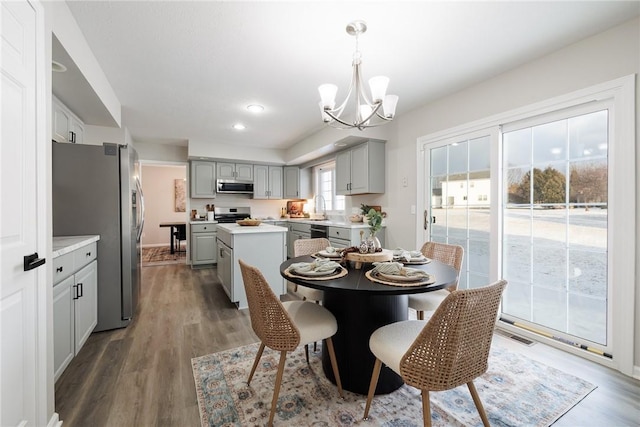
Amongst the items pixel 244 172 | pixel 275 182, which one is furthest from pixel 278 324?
pixel 275 182

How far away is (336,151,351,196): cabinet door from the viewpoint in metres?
4.43

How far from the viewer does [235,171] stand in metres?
5.89

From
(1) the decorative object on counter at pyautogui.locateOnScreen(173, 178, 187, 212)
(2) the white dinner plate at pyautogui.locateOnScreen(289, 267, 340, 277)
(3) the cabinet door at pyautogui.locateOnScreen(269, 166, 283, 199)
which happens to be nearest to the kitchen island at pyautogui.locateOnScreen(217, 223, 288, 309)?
(2) the white dinner plate at pyautogui.locateOnScreen(289, 267, 340, 277)

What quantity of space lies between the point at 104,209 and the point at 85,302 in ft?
2.65

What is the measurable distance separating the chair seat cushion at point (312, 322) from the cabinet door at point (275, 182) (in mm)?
4624

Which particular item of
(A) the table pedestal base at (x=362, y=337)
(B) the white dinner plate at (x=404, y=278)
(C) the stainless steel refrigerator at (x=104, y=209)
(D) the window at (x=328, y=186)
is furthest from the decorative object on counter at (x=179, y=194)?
(B) the white dinner plate at (x=404, y=278)

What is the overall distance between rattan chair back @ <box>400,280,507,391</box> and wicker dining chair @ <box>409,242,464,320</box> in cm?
56

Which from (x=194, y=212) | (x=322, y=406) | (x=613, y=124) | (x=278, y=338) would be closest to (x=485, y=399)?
(x=322, y=406)

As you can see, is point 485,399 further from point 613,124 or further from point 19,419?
point 19,419

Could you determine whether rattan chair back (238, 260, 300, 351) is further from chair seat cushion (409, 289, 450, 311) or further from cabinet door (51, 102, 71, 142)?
cabinet door (51, 102, 71, 142)

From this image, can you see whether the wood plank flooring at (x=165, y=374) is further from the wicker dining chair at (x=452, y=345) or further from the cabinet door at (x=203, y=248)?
the cabinet door at (x=203, y=248)

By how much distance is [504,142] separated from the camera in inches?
108

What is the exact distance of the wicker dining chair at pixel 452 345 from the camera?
112cm

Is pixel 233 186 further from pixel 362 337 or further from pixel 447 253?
pixel 362 337
